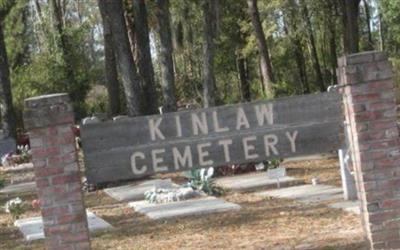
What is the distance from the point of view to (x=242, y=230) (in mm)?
9844

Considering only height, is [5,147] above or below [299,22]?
below

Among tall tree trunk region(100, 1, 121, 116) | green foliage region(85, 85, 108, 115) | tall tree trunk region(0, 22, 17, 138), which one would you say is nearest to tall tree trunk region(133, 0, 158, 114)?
tall tree trunk region(100, 1, 121, 116)

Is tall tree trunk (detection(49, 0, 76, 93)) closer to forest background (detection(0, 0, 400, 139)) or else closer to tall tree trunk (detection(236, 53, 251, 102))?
forest background (detection(0, 0, 400, 139))

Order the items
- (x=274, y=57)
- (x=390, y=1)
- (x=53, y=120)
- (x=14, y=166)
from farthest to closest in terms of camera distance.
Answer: (x=274, y=57) < (x=390, y=1) < (x=14, y=166) < (x=53, y=120)

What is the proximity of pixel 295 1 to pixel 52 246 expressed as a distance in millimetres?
35081

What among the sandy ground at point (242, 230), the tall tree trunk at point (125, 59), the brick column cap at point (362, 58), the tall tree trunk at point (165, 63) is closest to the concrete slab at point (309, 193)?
the sandy ground at point (242, 230)

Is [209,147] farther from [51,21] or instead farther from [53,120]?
[51,21]

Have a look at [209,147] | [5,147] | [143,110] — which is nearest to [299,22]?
[5,147]

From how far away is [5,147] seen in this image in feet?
90.0

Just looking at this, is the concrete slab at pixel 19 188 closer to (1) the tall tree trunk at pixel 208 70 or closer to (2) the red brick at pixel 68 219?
(1) the tall tree trunk at pixel 208 70

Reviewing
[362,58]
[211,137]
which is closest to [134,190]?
[211,137]

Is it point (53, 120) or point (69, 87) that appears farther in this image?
point (69, 87)

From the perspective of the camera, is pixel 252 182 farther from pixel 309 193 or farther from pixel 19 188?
pixel 19 188

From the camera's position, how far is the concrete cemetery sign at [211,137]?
704cm
